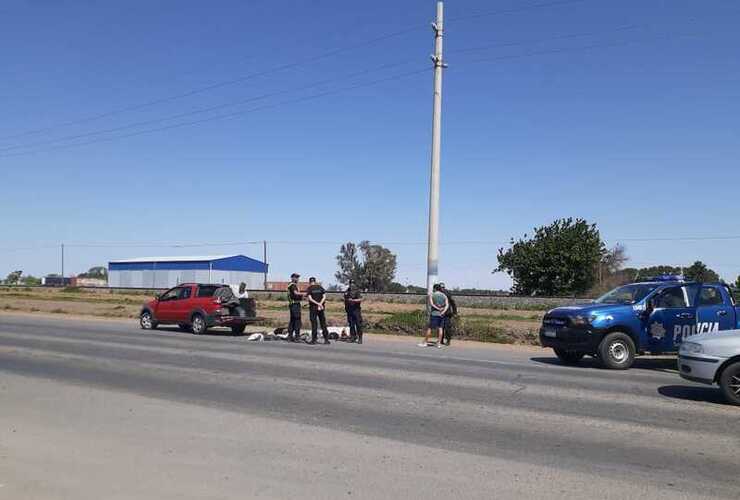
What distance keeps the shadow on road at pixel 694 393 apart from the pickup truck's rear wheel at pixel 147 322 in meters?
18.0

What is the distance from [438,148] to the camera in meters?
23.5

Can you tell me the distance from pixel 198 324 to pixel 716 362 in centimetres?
1668

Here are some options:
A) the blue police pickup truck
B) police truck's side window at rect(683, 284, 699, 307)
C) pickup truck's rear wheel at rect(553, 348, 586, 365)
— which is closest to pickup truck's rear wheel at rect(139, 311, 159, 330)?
pickup truck's rear wheel at rect(553, 348, 586, 365)

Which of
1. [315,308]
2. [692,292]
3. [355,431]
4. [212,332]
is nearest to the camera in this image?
[355,431]

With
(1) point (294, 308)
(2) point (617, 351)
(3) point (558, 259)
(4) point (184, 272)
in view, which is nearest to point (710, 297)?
(2) point (617, 351)

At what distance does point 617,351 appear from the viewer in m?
13.9

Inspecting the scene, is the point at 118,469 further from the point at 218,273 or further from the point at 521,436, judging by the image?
the point at 218,273

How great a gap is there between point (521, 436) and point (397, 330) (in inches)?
673

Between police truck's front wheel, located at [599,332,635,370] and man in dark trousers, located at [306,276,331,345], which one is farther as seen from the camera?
man in dark trousers, located at [306,276,331,345]

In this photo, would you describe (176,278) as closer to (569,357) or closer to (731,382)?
(569,357)

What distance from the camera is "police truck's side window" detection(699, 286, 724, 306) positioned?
1434 cm

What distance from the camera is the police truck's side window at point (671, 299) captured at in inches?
558

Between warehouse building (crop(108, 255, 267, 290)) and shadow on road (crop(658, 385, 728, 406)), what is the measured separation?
3069 inches

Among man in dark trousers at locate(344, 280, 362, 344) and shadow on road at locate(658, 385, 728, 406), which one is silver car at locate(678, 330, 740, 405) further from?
man in dark trousers at locate(344, 280, 362, 344)
